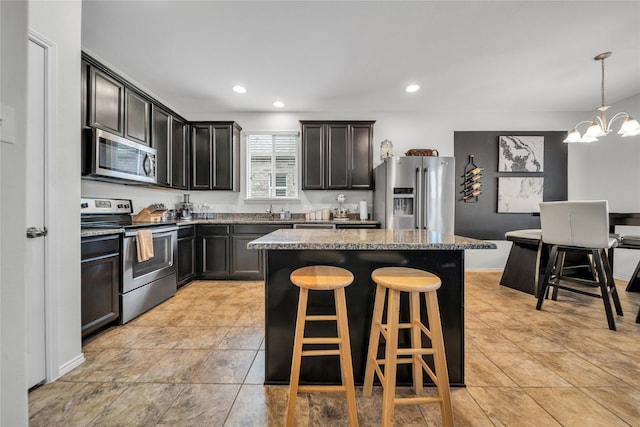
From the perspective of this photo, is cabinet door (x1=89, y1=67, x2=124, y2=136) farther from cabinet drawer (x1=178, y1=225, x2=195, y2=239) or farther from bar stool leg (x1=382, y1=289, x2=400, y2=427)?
bar stool leg (x1=382, y1=289, x2=400, y2=427)

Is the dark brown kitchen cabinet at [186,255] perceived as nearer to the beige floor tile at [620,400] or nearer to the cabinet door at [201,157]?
the cabinet door at [201,157]

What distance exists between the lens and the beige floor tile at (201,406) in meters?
1.27

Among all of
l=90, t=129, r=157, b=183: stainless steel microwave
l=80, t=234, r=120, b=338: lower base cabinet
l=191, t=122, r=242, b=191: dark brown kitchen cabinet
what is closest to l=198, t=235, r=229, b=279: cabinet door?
l=191, t=122, r=242, b=191: dark brown kitchen cabinet

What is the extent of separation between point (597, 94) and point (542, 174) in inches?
49.6

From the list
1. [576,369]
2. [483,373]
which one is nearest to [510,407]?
[483,373]

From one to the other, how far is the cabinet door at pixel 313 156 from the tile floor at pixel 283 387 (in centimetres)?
224

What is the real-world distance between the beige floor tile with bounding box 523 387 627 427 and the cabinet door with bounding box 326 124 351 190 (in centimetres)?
314

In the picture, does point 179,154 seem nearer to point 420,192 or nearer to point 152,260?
point 152,260

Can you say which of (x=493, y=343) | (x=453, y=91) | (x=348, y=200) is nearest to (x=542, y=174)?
(x=453, y=91)

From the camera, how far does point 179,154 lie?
3768mm

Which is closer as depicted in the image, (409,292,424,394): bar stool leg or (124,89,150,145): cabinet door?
(409,292,424,394): bar stool leg

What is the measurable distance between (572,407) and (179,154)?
464 centimetres

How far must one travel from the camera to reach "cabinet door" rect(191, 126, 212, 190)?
397 centimetres

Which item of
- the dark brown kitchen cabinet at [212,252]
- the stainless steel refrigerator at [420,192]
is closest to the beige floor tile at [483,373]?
the stainless steel refrigerator at [420,192]
